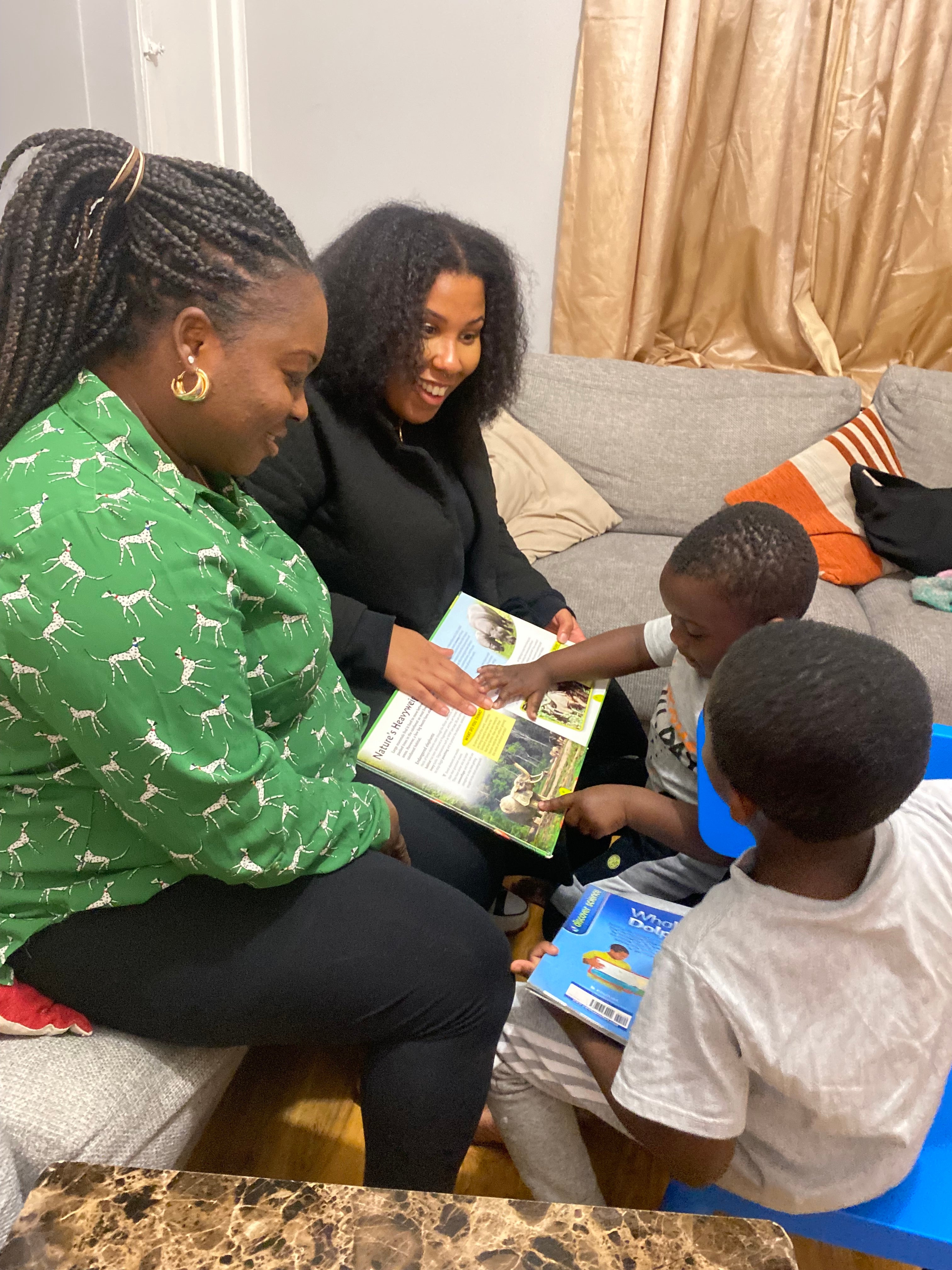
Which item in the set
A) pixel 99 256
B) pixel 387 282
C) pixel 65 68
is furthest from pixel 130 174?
pixel 65 68

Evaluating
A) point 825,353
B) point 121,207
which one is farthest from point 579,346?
point 121,207

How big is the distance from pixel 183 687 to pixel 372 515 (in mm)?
699

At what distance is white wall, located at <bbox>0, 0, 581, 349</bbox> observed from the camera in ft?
8.12

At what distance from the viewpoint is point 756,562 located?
1160 millimetres

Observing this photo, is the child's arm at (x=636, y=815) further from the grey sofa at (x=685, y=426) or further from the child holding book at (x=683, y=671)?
the grey sofa at (x=685, y=426)

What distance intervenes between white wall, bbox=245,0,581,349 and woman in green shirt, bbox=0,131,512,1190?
1846 mm

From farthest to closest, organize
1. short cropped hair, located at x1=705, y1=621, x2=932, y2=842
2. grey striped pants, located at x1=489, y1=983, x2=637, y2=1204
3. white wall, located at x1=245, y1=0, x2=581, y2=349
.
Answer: white wall, located at x1=245, y1=0, x2=581, y2=349 → grey striped pants, located at x1=489, y1=983, x2=637, y2=1204 → short cropped hair, located at x1=705, y1=621, x2=932, y2=842

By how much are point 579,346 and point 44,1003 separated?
2.42 metres

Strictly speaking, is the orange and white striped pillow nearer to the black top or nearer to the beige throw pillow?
the beige throw pillow

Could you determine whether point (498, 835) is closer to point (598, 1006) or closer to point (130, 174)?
point (598, 1006)

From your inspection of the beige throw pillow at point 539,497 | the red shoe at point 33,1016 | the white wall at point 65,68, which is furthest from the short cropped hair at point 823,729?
the beige throw pillow at point 539,497

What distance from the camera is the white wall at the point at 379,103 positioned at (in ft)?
8.12

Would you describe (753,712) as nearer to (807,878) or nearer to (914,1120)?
(807,878)

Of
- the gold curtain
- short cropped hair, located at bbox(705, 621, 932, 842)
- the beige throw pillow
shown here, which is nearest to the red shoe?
short cropped hair, located at bbox(705, 621, 932, 842)
